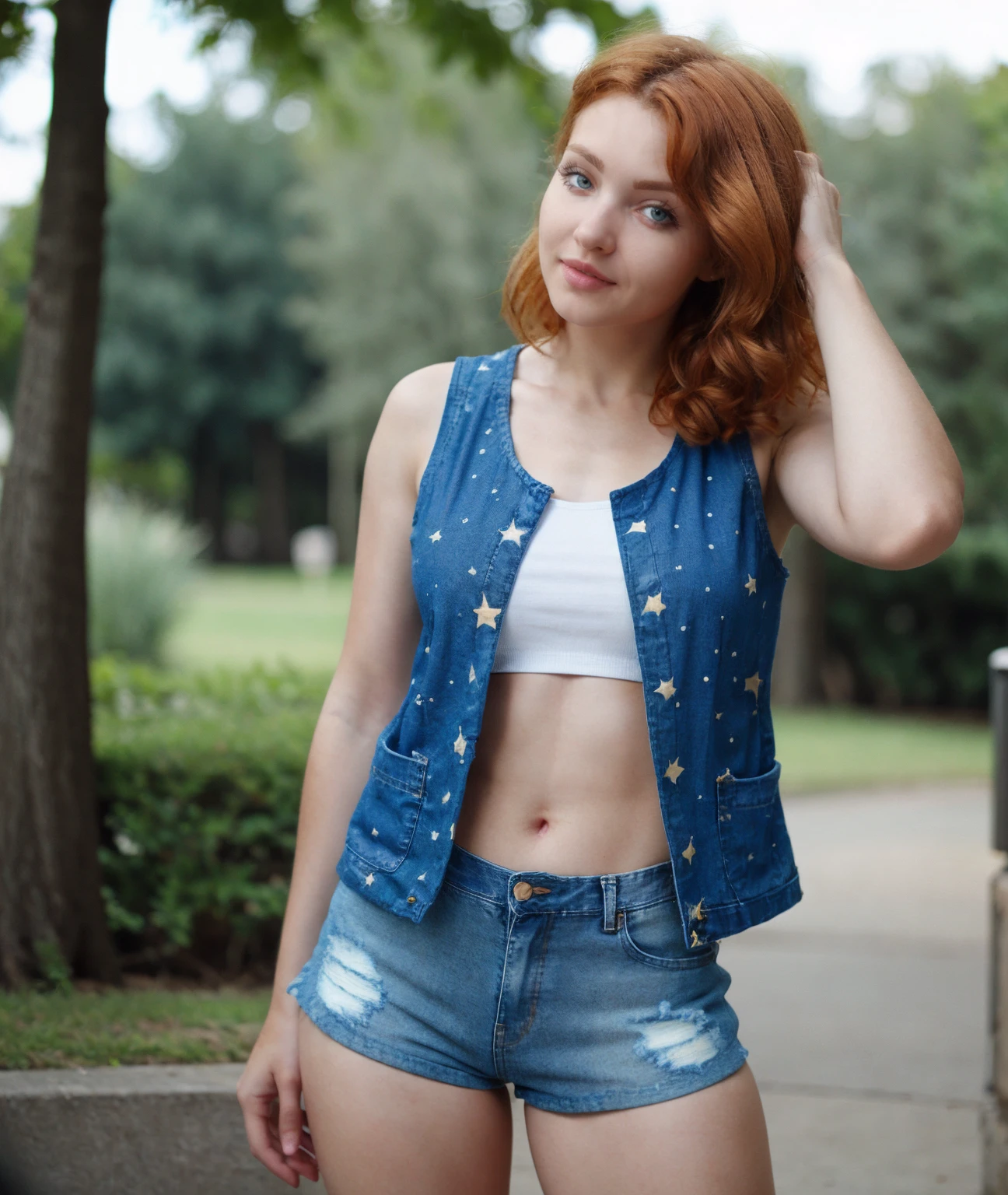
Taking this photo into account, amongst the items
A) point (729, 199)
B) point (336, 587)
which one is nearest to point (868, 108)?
point (729, 199)

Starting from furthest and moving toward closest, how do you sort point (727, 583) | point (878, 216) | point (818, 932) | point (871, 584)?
point (871, 584)
point (878, 216)
point (818, 932)
point (727, 583)

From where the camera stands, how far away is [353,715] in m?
1.88

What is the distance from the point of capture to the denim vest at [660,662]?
5.42 ft

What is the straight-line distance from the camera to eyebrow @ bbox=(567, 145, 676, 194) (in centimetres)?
167

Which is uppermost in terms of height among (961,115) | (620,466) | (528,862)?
(961,115)

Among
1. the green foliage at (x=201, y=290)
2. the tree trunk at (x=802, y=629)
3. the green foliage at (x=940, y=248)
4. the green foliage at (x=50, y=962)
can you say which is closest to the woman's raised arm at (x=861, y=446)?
the green foliage at (x=50, y=962)

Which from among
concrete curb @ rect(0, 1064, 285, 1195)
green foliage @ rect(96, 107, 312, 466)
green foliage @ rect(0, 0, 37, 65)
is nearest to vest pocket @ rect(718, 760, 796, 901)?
concrete curb @ rect(0, 1064, 285, 1195)

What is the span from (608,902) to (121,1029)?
167cm

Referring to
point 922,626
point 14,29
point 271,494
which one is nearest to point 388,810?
point 14,29

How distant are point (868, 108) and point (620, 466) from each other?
13.0 meters

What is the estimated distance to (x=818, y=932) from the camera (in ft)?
19.7

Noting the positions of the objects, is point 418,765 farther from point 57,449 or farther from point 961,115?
point 961,115

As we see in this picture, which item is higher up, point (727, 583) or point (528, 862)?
point (727, 583)

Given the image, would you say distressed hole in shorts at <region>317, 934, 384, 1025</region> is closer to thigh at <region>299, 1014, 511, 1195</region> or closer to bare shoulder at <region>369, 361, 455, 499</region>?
thigh at <region>299, 1014, 511, 1195</region>
